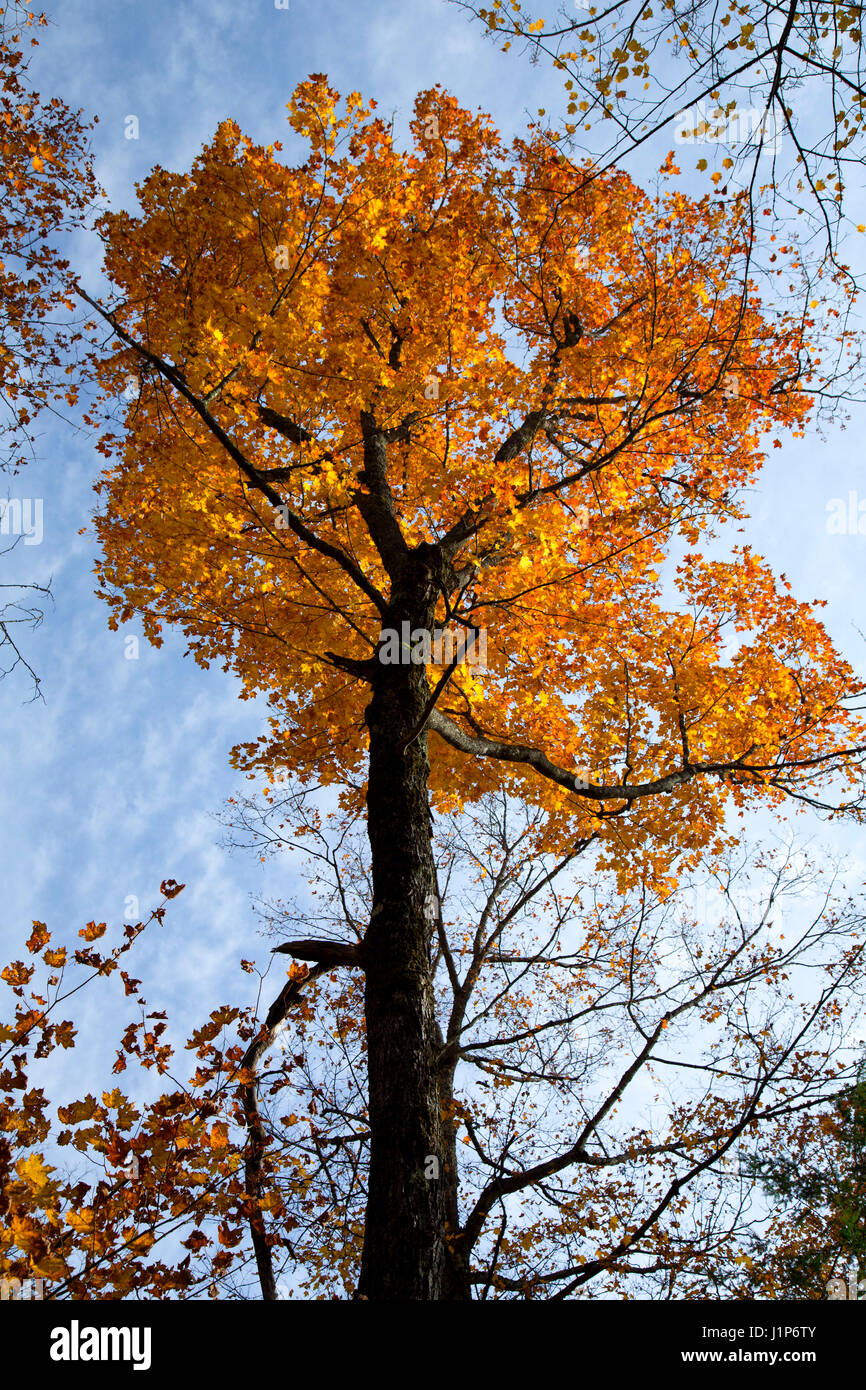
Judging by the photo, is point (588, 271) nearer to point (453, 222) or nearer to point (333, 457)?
point (453, 222)

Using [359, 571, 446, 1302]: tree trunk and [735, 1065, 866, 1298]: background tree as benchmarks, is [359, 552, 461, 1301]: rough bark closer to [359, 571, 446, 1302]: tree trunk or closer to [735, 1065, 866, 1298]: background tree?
[359, 571, 446, 1302]: tree trunk

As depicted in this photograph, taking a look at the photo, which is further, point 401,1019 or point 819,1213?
point 819,1213

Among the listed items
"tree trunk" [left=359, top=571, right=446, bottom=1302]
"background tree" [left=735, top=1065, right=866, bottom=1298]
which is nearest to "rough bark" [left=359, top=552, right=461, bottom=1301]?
"tree trunk" [left=359, top=571, right=446, bottom=1302]

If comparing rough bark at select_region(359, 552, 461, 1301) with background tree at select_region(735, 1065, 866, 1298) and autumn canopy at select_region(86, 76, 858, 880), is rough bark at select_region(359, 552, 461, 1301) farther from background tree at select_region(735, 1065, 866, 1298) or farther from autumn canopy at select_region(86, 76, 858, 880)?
background tree at select_region(735, 1065, 866, 1298)

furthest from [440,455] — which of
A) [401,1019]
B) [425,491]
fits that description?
[401,1019]

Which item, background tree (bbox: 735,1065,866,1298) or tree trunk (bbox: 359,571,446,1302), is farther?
background tree (bbox: 735,1065,866,1298)

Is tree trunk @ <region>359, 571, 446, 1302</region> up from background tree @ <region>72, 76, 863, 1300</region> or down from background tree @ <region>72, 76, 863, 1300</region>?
down

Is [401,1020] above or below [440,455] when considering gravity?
below

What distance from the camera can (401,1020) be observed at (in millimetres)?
3418

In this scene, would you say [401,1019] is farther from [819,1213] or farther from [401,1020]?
[819,1213]

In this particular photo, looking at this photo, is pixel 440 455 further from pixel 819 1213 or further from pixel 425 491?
pixel 819 1213

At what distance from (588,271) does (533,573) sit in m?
4.03

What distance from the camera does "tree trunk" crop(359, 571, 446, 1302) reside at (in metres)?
2.75
